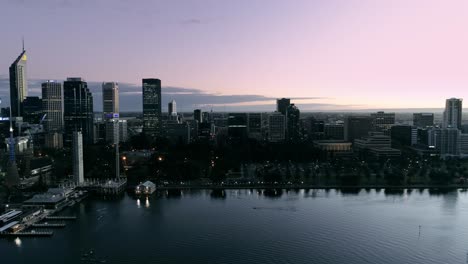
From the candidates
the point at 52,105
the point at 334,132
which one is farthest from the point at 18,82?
the point at 334,132

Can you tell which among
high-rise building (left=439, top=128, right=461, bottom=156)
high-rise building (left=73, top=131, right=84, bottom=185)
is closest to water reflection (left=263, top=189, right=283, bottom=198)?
high-rise building (left=73, top=131, right=84, bottom=185)

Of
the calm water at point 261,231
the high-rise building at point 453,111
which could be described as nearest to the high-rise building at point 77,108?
the calm water at point 261,231

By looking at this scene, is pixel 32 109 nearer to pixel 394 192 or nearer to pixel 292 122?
pixel 292 122

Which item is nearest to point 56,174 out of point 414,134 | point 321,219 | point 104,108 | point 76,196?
point 76,196

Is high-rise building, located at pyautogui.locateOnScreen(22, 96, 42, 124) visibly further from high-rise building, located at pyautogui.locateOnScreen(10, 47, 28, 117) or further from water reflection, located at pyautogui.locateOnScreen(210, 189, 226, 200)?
water reflection, located at pyautogui.locateOnScreen(210, 189, 226, 200)

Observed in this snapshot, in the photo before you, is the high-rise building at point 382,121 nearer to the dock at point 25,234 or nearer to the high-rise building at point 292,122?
the high-rise building at point 292,122

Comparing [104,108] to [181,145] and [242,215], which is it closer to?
[181,145]
